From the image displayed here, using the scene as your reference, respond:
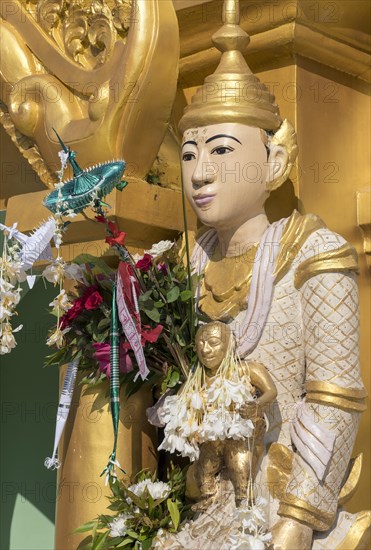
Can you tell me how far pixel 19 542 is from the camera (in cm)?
334

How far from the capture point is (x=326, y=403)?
225cm

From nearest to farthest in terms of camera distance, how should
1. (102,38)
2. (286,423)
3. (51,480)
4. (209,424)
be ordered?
(209,424), (286,423), (102,38), (51,480)

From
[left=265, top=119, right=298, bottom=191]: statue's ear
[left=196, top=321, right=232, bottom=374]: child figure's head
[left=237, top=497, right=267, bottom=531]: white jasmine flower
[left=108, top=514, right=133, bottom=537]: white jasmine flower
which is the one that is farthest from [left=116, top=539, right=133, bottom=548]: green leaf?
[left=265, top=119, right=298, bottom=191]: statue's ear

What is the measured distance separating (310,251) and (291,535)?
51 cm

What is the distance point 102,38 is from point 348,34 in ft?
1.69

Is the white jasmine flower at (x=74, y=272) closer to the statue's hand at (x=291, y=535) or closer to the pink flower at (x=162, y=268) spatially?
the pink flower at (x=162, y=268)

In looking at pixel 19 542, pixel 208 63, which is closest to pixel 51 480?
pixel 19 542

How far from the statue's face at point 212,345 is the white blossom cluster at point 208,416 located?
3 cm

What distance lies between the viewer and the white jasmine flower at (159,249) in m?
2.39

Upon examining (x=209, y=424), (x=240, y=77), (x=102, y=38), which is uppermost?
(x=102, y=38)

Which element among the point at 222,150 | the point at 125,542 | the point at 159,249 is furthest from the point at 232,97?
the point at 125,542

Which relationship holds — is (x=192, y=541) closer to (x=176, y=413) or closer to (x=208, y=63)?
(x=176, y=413)

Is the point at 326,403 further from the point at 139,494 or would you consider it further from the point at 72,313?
the point at 72,313

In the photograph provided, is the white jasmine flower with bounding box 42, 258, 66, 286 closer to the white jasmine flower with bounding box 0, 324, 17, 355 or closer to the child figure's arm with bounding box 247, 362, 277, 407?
the white jasmine flower with bounding box 0, 324, 17, 355
